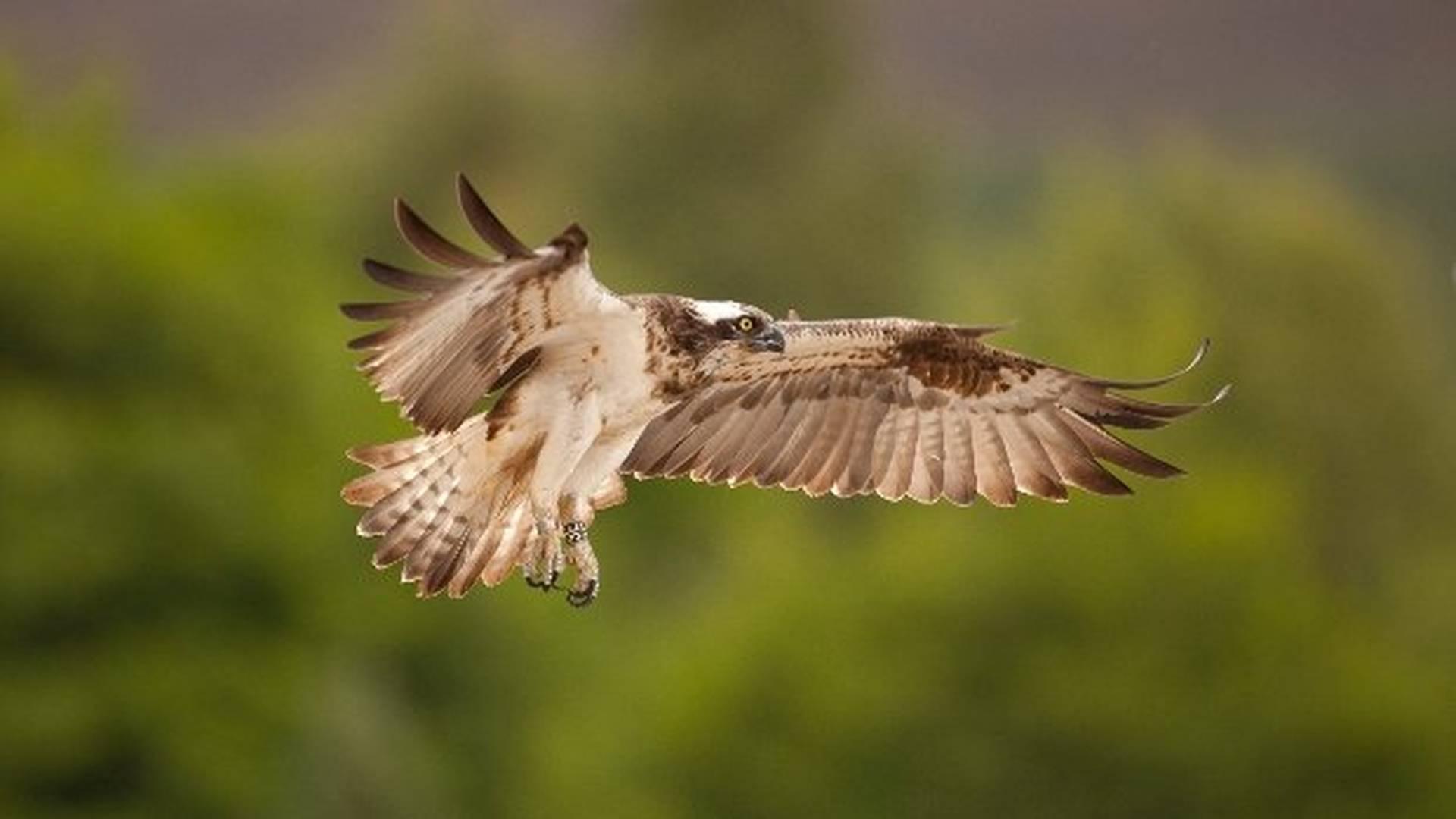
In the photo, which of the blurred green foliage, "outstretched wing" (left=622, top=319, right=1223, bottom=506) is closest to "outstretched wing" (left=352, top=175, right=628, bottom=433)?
"outstretched wing" (left=622, top=319, right=1223, bottom=506)

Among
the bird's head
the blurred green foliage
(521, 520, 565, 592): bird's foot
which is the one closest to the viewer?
(521, 520, 565, 592): bird's foot

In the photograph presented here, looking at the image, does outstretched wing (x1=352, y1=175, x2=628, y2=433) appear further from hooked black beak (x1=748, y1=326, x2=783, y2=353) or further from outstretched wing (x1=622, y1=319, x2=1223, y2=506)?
outstretched wing (x1=622, y1=319, x2=1223, y2=506)

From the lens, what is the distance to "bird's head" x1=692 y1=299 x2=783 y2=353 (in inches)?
448

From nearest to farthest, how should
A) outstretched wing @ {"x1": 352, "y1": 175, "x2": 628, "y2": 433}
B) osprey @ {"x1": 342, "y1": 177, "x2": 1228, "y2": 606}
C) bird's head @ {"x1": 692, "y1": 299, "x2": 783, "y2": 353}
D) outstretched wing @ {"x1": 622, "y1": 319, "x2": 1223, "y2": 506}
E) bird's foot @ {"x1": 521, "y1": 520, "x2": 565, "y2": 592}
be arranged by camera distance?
outstretched wing @ {"x1": 352, "y1": 175, "x2": 628, "y2": 433}
osprey @ {"x1": 342, "y1": 177, "x2": 1228, "y2": 606}
bird's foot @ {"x1": 521, "y1": 520, "x2": 565, "y2": 592}
bird's head @ {"x1": 692, "y1": 299, "x2": 783, "y2": 353}
outstretched wing @ {"x1": 622, "y1": 319, "x2": 1223, "y2": 506}

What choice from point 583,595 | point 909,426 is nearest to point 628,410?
point 583,595

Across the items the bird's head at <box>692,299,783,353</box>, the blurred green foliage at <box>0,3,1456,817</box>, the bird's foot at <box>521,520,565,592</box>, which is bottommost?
the bird's foot at <box>521,520,565,592</box>

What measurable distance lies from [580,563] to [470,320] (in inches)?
38.3

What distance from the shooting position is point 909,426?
13.5 metres

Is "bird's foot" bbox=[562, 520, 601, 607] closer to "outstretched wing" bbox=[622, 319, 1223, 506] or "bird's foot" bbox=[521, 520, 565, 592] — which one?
"bird's foot" bbox=[521, 520, 565, 592]

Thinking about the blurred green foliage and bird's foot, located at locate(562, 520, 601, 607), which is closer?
bird's foot, located at locate(562, 520, 601, 607)

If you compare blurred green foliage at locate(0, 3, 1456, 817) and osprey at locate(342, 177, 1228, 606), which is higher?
blurred green foliage at locate(0, 3, 1456, 817)

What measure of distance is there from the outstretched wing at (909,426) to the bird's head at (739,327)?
138 cm

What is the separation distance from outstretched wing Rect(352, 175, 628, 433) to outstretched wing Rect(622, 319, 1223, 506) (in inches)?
80.4

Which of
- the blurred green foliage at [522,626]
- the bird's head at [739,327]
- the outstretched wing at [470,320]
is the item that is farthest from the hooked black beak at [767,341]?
the blurred green foliage at [522,626]
